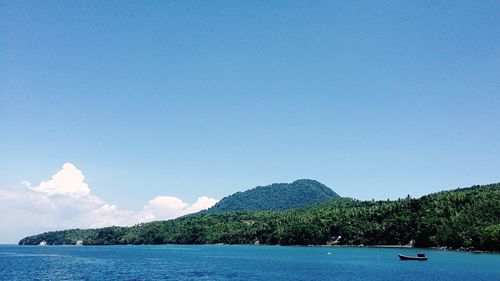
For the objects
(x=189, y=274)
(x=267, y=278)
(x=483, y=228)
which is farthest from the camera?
(x=483, y=228)

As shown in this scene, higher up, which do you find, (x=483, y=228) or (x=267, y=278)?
(x=483, y=228)

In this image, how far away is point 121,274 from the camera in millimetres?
108625

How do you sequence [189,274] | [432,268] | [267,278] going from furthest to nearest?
[432,268]
[189,274]
[267,278]

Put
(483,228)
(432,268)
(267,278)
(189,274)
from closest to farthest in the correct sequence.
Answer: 1. (267,278)
2. (189,274)
3. (432,268)
4. (483,228)

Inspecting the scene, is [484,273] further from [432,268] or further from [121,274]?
[121,274]

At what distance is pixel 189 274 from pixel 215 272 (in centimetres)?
742

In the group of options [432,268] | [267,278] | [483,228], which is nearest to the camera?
[267,278]

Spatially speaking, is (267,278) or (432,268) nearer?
(267,278)

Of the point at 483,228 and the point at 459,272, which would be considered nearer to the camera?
the point at 459,272

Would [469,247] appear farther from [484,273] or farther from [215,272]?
[215,272]

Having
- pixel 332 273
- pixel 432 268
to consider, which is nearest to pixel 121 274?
pixel 332 273

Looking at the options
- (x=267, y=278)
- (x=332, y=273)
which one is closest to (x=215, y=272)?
(x=267, y=278)

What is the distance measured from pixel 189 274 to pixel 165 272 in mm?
9067

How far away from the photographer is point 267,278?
3935 inches
